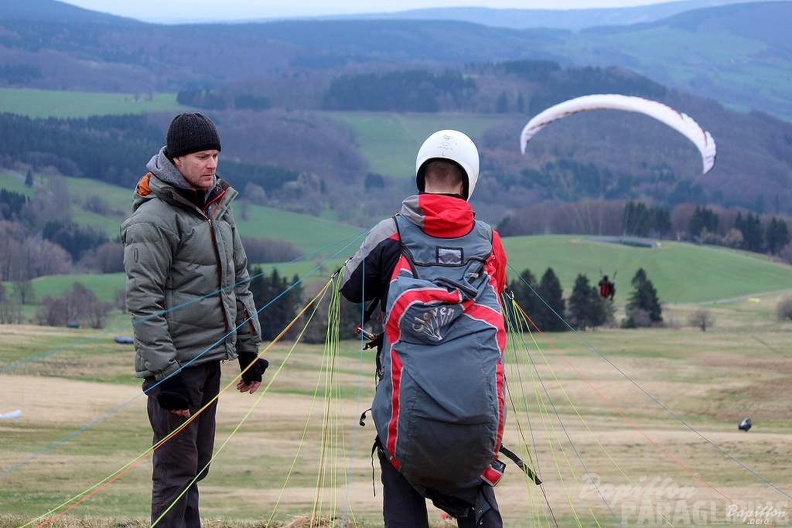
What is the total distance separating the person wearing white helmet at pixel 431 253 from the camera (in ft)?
14.3

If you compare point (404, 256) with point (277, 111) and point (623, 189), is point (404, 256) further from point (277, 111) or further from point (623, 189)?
point (277, 111)

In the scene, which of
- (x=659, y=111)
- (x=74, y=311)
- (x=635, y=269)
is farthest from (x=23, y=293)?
(x=659, y=111)

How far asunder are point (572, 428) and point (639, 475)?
7.00 m

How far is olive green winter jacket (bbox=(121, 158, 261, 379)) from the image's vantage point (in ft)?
16.2

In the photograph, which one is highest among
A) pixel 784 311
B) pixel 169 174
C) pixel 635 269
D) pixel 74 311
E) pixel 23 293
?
pixel 169 174

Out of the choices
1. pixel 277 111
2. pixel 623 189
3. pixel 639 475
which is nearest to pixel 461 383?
pixel 639 475

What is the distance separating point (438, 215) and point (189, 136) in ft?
4.78

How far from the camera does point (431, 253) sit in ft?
14.4

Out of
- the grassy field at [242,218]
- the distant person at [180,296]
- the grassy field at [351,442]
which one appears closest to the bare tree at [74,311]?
the grassy field at [351,442]

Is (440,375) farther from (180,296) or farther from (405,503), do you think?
(180,296)

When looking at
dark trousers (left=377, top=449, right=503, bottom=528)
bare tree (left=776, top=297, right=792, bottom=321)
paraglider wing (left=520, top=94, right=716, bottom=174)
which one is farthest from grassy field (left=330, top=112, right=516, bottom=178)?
dark trousers (left=377, top=449, right=503, bottom=528)

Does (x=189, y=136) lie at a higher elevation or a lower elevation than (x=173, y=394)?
higher

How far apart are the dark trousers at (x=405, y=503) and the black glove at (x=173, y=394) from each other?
1122 millimetres

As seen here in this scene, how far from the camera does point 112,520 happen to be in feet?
23.5
